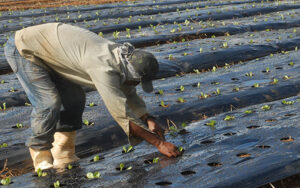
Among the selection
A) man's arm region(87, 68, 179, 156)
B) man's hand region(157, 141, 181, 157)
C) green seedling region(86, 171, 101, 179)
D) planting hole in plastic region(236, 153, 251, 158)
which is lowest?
planting hole in plastic region(236, 153, 251, 158)

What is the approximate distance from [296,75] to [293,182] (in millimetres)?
3316

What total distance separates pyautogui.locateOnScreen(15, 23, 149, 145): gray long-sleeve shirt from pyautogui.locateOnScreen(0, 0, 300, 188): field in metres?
0.56

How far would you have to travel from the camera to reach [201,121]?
5184mm

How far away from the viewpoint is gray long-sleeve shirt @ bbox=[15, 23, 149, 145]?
3.45m

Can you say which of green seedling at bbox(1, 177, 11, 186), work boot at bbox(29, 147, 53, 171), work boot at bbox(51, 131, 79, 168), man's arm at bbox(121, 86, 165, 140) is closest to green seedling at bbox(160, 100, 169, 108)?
work boot at bbox(51, 131, 79, 168)

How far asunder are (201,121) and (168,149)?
4.90 ft

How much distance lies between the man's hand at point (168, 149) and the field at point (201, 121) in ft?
0.22

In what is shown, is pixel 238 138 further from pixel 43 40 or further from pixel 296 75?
pixel 296 75

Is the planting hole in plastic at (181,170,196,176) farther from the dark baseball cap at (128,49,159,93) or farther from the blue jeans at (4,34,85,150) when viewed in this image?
the blue jeans at (4,34,85,150)

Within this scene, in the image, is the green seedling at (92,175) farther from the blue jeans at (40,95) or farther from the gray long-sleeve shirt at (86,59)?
the blue jeans at (40,95)

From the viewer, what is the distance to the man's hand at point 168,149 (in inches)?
145

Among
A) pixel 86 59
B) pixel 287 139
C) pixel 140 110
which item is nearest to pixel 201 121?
pixel 287 139

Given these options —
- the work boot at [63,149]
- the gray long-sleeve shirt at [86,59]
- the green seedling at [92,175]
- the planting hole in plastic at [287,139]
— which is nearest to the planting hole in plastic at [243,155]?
the planting hole in plastic at [287,139]

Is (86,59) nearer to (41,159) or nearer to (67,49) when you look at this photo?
(67,49)
